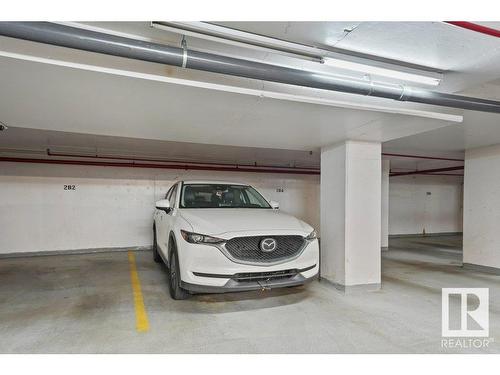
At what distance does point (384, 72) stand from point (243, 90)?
1121 mm

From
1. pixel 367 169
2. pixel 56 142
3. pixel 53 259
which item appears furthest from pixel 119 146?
pixel 367 169

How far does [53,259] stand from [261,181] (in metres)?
5.52

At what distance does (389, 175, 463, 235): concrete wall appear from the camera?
416 inches

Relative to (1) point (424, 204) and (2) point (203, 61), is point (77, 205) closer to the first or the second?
(2) point (203, 61)

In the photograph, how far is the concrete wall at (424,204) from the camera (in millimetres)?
10555

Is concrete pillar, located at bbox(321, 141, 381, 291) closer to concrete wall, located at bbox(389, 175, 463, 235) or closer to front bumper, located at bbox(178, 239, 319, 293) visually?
front bumper, located at bbox(178, 239, 319, 293)

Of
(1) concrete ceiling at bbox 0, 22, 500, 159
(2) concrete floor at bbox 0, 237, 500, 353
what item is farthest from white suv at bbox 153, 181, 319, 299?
(1) concrete ceiling at bbox 0, 22, 500, 159

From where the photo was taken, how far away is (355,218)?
4297 millimetres

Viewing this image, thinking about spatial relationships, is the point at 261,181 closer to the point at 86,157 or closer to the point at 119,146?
the point at 119,146

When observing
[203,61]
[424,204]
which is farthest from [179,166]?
[424,204]

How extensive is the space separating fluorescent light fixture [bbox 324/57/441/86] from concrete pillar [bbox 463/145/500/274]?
4558 mm

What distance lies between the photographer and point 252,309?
11.1ft

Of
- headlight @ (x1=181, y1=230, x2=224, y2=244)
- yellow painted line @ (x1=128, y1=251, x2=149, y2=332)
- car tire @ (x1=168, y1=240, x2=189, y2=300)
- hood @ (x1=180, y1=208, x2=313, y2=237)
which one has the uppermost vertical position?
hood @ (x1=180, y1=208, x2=313, y2=237)
